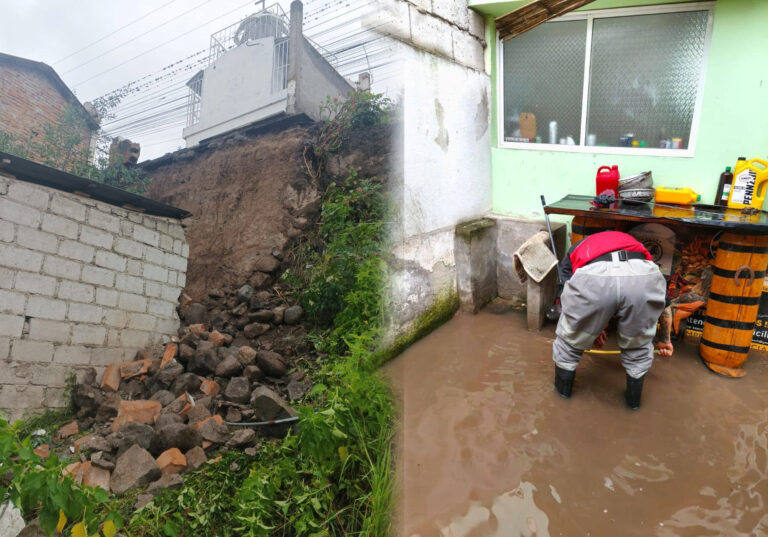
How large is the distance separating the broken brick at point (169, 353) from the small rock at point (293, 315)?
105 cm

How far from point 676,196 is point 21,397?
487 centimetres

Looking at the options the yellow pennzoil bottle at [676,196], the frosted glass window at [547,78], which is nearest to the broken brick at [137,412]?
the frosted glass window at [547,78]

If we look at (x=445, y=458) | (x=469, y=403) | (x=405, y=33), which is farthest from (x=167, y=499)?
(x=405, y=33)

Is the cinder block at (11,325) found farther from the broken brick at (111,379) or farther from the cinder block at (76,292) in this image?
the broken brick at (111,379)

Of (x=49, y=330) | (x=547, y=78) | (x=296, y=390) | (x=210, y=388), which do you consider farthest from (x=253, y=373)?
(x=547, y=78)

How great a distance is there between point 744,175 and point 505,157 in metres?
1.75

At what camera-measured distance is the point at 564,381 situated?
259 centimetres

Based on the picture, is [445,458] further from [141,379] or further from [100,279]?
[100,279]

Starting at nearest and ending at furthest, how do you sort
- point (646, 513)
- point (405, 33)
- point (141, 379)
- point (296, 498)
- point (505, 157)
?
point (646, 513), point (296, 498), point (405, 33), point (141, 379), point (505, 157)

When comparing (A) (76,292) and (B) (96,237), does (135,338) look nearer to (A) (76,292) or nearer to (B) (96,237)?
(A) (76,292)

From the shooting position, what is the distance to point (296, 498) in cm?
207

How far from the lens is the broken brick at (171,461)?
2502 mm

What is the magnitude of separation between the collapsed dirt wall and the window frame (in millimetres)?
1588

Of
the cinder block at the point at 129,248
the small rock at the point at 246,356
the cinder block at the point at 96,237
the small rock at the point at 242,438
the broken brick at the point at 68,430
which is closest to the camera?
the small rock at the point at 242,438
